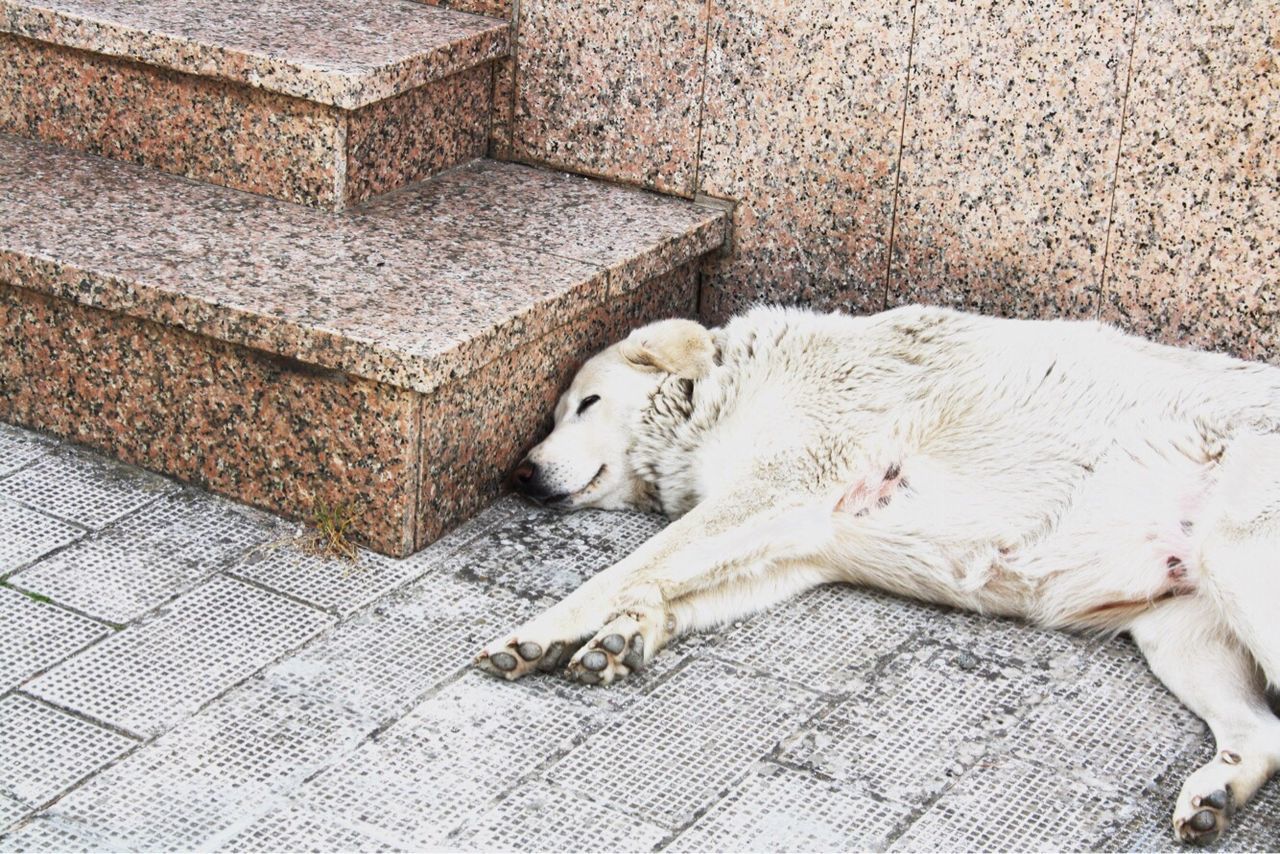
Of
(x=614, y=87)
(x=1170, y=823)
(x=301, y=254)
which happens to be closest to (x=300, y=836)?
(x=1170, y=823)

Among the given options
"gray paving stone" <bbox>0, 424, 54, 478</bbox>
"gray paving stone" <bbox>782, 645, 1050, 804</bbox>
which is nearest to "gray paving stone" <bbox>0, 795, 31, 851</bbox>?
"gray paving stone" <bbox>0, 424, 54, 478</bbox>

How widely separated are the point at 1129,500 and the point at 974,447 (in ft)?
1.49

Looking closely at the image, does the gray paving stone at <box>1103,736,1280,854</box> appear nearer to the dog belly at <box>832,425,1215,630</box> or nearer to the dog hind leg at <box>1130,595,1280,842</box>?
the dog hind leg at <box>1130,595,1280,842</box>

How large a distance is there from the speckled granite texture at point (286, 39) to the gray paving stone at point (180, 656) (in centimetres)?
163

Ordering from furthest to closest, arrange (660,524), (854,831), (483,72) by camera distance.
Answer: (483,72)
(660,524)
(854,831)

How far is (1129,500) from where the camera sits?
4508 mm

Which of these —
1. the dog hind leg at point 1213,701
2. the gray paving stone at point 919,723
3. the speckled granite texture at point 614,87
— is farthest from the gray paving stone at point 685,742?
the speckled granite texture at point 614,87

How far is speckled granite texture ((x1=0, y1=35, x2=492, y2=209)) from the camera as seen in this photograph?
5.48m

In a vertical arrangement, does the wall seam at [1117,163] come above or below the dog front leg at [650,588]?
above

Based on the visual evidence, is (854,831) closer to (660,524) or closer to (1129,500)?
(1129,500)

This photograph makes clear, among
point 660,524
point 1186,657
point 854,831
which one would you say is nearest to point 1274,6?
point 1186,657

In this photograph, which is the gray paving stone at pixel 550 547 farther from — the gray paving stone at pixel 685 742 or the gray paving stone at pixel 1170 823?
the gray paving stone at pixel 1170 823

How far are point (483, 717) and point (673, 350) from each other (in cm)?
141

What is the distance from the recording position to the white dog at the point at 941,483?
4355 millimetres
